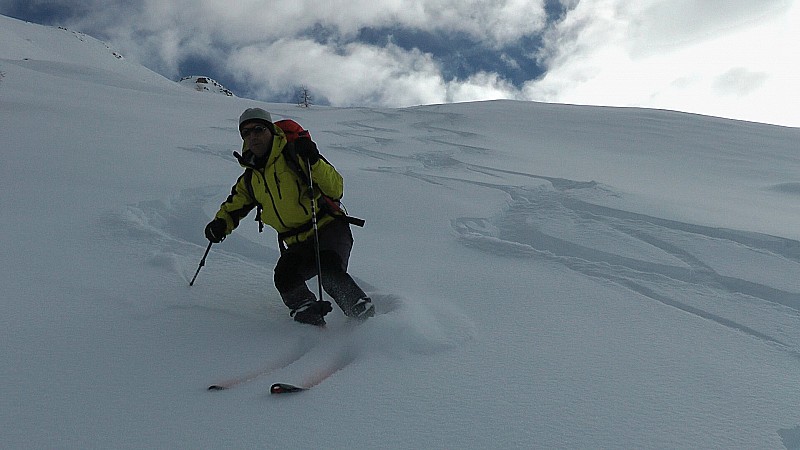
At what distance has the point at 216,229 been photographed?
337 cm

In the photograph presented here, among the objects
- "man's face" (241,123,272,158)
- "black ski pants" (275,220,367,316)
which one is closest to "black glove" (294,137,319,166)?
"man's face" (241,123,272,158)

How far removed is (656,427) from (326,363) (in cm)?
143

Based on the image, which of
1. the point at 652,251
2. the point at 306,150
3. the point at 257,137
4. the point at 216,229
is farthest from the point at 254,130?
the point at 652,251

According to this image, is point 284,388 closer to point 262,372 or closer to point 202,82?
point 262,372

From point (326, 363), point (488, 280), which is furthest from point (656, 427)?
point (488, 280)

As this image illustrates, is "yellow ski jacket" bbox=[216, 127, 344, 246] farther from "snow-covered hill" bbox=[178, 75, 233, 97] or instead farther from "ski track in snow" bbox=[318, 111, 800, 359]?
"snow-covered hill" bbox=[178, 75, 233, 97]

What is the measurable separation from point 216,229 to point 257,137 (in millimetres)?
710

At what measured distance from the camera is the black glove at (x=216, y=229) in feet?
11.1

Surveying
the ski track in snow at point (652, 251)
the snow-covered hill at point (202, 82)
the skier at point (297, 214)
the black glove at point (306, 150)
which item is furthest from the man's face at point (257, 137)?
the snow-covered hill at point (202, 82)

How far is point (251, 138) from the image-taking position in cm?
301

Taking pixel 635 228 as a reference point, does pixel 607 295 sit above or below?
below

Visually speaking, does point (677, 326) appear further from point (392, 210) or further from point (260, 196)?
point (392, 210)

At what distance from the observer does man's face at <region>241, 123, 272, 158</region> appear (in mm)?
3010

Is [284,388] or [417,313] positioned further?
[417,313]
